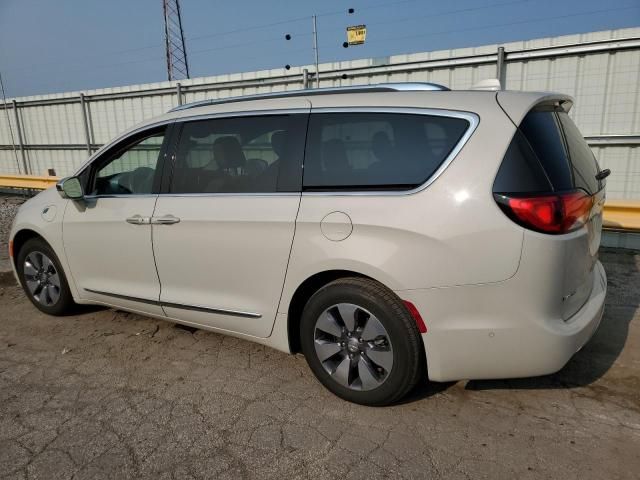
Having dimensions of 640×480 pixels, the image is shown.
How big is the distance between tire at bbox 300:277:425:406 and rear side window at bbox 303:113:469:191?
0.57 metres

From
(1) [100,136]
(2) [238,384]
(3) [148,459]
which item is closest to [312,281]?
(2) [238,384]

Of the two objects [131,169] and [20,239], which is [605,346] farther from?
[20,239]

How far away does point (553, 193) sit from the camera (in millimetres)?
2213

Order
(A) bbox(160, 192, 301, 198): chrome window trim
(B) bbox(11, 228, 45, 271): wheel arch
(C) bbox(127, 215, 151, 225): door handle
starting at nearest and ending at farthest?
(A) bbox(160, 192, 301, 198): chrome window trim → (C) bbox(127, 215, 151, 225): door handle → (B) bbox(11, 228, 45, 271): wheel arch

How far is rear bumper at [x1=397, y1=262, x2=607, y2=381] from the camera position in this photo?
2.23 meters

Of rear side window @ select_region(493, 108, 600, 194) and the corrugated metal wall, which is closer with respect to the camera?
rear side window @ select_region(493, 108, 600, 194)

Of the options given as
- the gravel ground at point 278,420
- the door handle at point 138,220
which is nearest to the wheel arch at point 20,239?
the gravel ground at point 278,420

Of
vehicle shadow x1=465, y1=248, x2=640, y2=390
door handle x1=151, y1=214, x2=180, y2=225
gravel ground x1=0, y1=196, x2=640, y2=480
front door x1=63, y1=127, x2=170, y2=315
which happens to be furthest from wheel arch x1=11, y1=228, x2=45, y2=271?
vehicle shadow x1=465, y1=248, x2=640, y2=390

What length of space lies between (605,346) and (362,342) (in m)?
1.92

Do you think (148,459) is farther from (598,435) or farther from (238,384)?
(598,435)

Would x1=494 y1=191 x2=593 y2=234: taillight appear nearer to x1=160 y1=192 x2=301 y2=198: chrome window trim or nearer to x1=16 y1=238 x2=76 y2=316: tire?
x1=160 y1=192 x2=301 y2=198: chrome window trim

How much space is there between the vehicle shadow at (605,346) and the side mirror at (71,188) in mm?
3144

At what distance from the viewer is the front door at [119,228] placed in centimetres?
334

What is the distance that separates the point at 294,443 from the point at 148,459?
0.71 m
